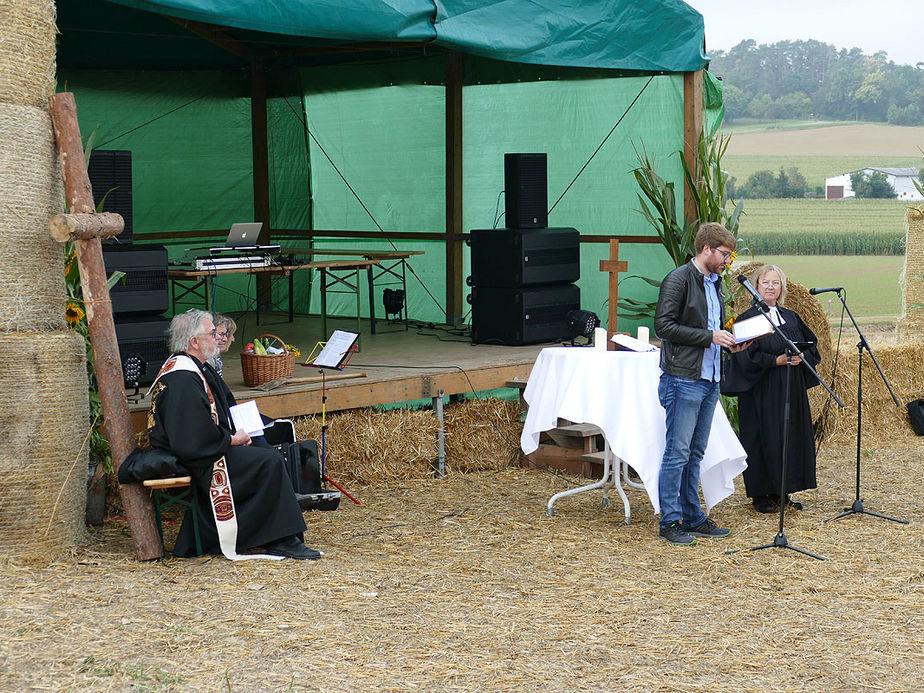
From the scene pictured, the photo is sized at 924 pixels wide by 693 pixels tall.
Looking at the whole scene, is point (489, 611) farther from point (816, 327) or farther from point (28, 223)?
point (816, 327)

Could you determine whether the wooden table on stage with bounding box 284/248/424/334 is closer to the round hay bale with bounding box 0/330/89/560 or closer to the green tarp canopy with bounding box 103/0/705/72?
the green tarp canopy with bounding box 103/0/705/72

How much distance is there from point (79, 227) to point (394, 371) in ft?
8.33

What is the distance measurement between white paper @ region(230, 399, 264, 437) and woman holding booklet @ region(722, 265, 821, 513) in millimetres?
2327

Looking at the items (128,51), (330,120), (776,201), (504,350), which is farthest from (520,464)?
(776,201)

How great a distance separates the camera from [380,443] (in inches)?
257

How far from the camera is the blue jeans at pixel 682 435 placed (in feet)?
16.3

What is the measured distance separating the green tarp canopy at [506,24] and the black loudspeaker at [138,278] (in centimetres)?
137

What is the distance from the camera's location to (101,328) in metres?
4.80

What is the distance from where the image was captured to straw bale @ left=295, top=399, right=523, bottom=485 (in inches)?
252

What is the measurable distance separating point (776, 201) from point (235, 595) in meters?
19.6

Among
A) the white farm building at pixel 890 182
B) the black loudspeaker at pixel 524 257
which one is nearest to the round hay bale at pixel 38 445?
the black loudspeaker at pixel 524 257

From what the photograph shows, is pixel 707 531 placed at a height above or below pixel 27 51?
below

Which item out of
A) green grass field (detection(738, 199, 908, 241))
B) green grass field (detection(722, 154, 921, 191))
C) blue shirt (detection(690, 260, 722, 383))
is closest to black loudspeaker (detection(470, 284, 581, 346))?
blue shirt (detection(690, 260, 722, 383))

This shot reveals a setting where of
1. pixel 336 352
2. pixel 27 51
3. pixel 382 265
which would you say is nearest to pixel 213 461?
pixel 336 352
